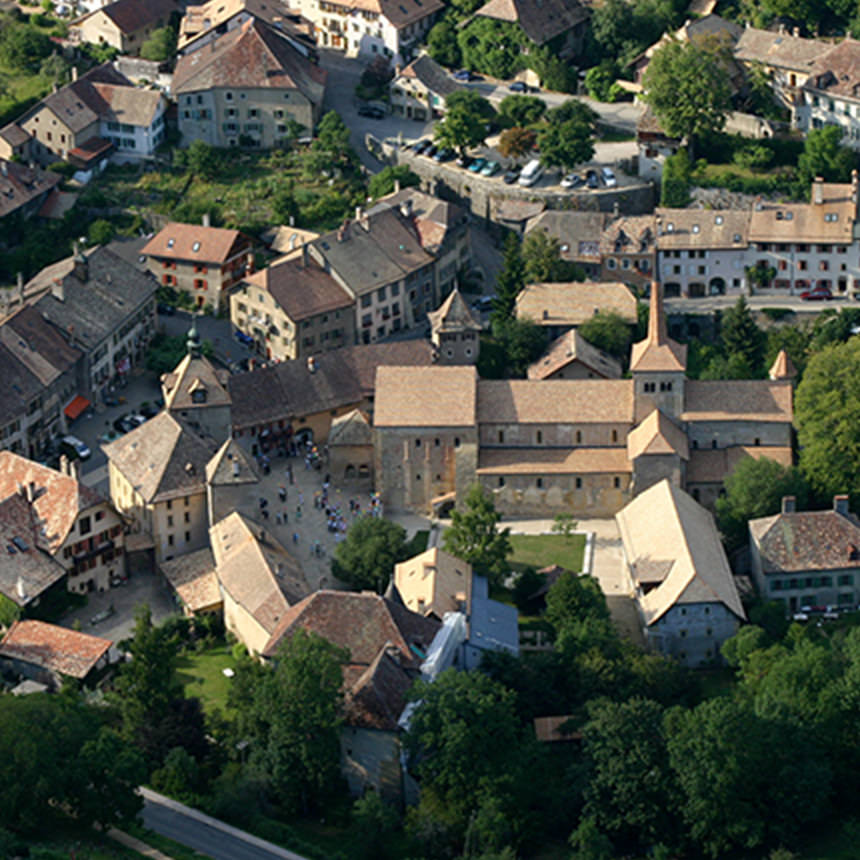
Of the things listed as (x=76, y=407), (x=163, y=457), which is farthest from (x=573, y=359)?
(x=76, y=407)

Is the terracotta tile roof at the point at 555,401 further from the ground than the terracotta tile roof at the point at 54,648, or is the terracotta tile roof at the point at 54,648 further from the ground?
the terracotta tile roof at the point at 555,401

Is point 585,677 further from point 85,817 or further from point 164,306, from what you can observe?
point 164,306

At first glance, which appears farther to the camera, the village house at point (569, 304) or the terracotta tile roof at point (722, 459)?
the village house at point (569, 304)

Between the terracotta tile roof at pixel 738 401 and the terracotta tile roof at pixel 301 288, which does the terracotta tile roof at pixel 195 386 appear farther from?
the terracotta tile roof at pixel 738 401

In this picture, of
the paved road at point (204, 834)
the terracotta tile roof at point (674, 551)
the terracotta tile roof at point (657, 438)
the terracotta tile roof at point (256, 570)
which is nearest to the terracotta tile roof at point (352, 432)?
the terracotta tile roof at point (256, 570)

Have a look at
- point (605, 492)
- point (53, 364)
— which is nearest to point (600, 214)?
point (605, 492)

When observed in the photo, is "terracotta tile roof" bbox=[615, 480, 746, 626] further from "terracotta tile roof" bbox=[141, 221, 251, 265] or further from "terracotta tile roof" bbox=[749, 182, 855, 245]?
"terracotta tile roof" bbox=[141, 221, 251, 265]

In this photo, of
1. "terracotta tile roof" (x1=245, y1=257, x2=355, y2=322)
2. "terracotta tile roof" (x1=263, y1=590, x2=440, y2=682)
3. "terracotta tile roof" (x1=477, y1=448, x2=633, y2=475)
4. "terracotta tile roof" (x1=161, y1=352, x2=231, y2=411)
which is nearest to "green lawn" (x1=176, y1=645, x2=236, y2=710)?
"terracotta tile roof" (x1=263, y1=590, x2=440, y2=682)
